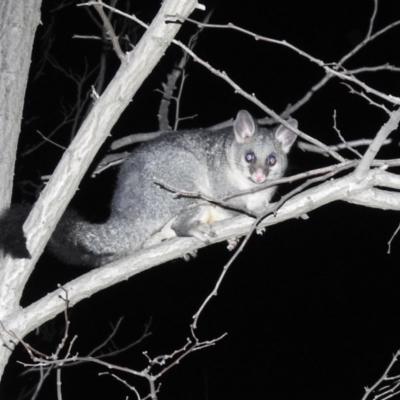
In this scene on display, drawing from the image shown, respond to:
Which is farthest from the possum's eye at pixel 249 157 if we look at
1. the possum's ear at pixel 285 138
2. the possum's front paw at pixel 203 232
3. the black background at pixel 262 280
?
the black background at pixel 262 280

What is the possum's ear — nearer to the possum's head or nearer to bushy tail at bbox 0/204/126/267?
the possum's head

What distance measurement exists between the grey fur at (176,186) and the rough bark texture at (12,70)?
0.47m

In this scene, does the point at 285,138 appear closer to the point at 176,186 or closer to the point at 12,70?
the point at 176,186

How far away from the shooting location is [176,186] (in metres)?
4.60

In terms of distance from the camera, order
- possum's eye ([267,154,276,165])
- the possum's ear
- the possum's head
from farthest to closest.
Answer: the possum's ear < possum's eye ([267,154,276,165]) < the possum's head

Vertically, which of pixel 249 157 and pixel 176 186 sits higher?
pixel 249 157

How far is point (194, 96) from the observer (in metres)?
17.1

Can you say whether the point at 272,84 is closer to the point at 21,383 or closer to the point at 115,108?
the point at 21,383

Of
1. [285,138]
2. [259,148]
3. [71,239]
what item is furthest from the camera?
[285,138]

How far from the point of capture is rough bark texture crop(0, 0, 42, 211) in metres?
3.90

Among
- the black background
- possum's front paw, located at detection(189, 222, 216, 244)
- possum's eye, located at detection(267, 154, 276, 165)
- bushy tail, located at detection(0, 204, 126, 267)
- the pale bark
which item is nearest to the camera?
the pale bark

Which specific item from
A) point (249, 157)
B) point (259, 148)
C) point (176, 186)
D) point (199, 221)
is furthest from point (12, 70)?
point (259, 148)

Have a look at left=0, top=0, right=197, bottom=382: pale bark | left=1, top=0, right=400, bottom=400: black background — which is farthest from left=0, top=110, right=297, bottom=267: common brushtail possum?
left=1, top=0, right=400, bottom=400: black background

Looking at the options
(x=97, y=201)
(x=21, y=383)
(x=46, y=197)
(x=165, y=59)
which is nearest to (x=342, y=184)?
(x=46, y=197)
